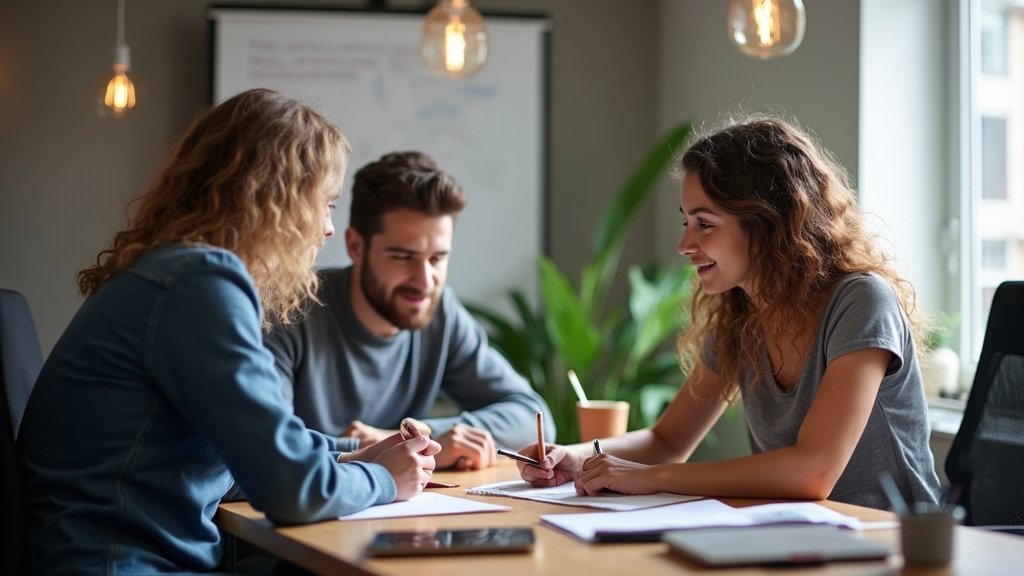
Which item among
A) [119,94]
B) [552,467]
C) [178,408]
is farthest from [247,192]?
[119,94]

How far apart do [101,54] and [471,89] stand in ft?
4.05

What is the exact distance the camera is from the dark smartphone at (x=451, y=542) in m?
1.34

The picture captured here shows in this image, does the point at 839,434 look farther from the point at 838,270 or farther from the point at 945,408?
the point at 945,408

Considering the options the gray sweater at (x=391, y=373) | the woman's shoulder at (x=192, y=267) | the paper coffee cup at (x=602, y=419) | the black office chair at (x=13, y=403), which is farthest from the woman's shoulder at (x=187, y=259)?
the paper coffee cup at (x=602, y=419)

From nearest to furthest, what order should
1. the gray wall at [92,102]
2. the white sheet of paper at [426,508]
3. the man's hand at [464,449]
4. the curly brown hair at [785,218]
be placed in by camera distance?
the white sheet of paper at [426,508], the curly brown hair at [785,218], the man's hand at [464,449], the gray wall at [92,102]

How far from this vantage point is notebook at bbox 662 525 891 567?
1.25 meters

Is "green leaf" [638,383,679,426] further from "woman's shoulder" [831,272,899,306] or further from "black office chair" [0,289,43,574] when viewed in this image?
"black office chair" [0,289,43,574]

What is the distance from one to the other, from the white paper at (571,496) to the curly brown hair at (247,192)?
490mm

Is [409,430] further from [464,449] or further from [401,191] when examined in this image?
[401,191]

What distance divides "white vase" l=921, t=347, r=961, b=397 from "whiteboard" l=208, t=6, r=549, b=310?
139 cm

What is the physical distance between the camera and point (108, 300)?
1.52 meters

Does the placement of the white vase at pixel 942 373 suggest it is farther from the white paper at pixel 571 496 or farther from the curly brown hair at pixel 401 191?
the white paper at pixel 571 496

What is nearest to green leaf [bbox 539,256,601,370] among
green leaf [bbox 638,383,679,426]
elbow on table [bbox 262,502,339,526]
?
green leaf [bbox 638,383,679,426]

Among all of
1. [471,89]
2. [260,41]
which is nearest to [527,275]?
[471,89]
